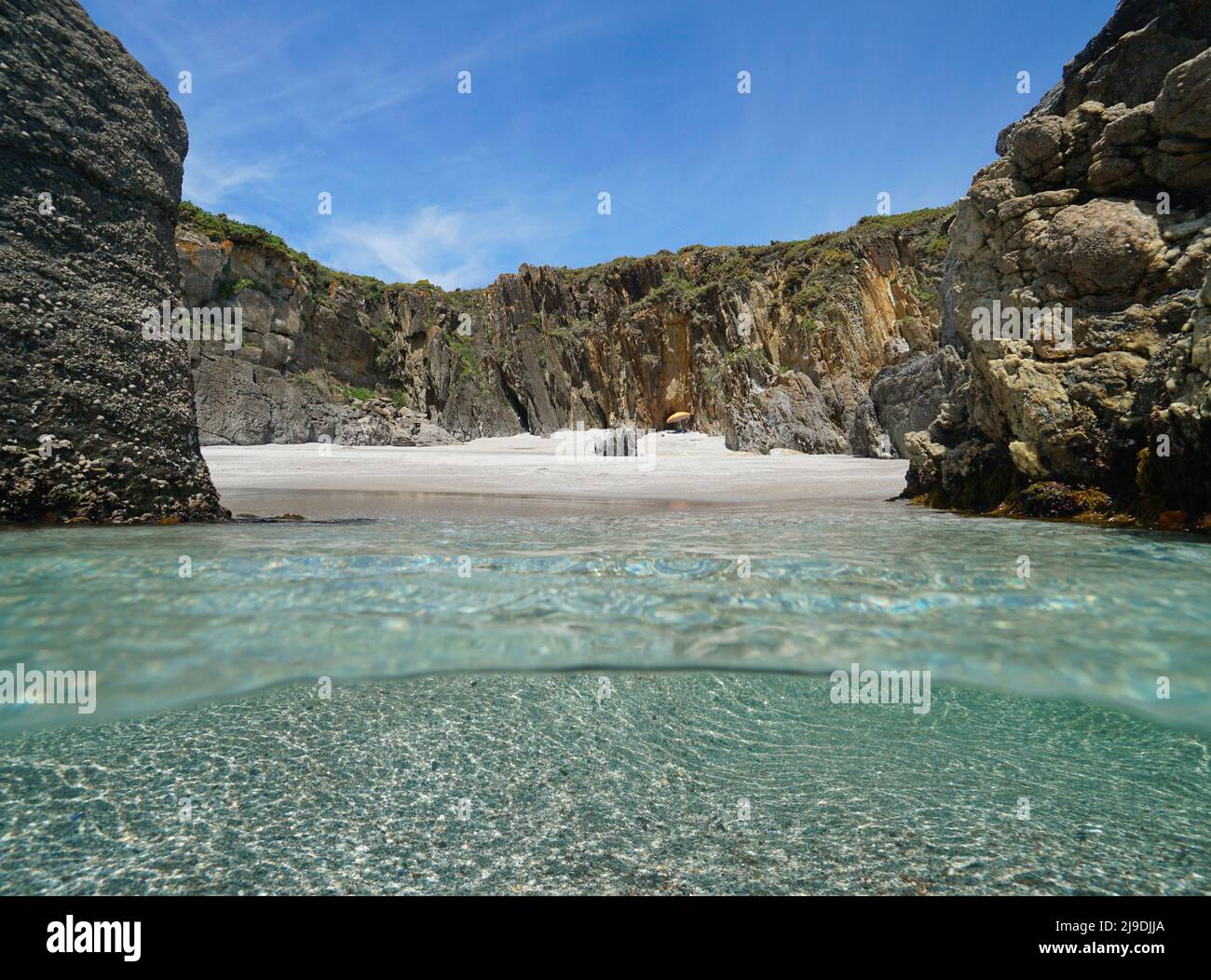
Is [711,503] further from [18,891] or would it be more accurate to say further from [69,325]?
[18,891]

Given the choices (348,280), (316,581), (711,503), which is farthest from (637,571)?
(348,280)

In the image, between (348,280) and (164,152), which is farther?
(348,280)

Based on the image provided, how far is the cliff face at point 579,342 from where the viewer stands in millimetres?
28000

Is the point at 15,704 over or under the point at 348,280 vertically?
under

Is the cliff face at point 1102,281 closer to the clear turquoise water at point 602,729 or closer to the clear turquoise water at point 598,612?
the clear turquoise water at point 598,612

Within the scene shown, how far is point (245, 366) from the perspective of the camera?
98.1 ft

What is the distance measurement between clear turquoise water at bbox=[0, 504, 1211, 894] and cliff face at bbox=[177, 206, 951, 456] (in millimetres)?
19926

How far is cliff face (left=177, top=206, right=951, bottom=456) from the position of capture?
28000 mm

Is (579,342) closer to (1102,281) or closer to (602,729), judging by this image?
(1102,281)

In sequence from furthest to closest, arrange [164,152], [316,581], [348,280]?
[348,280], [164,152], [316,581]

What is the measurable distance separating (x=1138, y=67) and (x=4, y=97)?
487 inches

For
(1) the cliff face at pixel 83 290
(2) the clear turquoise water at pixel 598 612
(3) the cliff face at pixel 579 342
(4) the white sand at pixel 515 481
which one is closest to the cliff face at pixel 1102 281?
(2) the clear turquoise water at pixel 598 612

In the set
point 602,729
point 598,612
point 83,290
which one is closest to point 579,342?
point 83,290

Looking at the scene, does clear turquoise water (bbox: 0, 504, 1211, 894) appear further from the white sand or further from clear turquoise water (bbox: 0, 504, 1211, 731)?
the white sand
